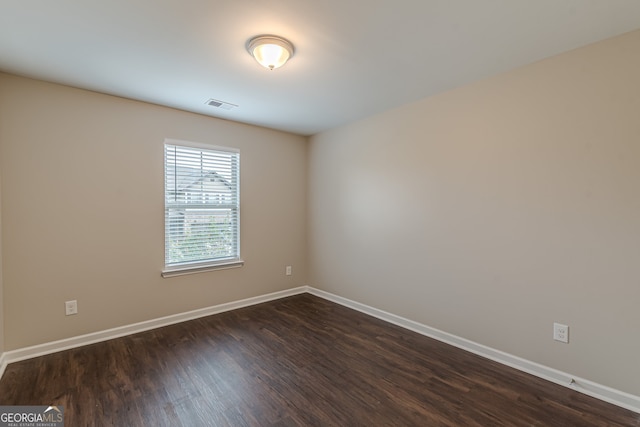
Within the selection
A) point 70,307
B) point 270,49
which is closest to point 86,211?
point 70,307

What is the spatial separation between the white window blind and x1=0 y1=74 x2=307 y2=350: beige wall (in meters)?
0.12

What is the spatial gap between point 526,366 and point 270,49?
3.11 m

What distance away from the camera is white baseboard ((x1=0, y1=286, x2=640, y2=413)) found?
199 centimetres

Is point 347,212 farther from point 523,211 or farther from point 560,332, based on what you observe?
point 560,332

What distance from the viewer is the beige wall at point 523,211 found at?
1943mm

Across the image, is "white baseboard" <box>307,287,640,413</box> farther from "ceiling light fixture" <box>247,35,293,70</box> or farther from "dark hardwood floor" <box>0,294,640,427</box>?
"ceiling light fixture" <box>247,35,293,70</box>

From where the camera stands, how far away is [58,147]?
2.63 metres

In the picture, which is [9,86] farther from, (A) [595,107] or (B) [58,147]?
(A) [595,107]

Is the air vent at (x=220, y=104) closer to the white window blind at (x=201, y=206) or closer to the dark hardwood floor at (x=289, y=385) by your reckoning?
the white window blind at (x=201, y=206)

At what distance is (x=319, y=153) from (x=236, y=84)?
184 centimetres

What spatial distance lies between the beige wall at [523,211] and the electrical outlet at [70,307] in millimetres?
3026

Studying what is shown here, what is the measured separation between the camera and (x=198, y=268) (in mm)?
3441

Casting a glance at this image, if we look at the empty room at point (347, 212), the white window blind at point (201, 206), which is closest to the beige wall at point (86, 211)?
the empty room at point (347, 212)

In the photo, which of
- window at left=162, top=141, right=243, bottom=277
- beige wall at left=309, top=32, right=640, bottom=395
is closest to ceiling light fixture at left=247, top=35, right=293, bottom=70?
beige wall at left=309, top=32, right=640, bottom=395
